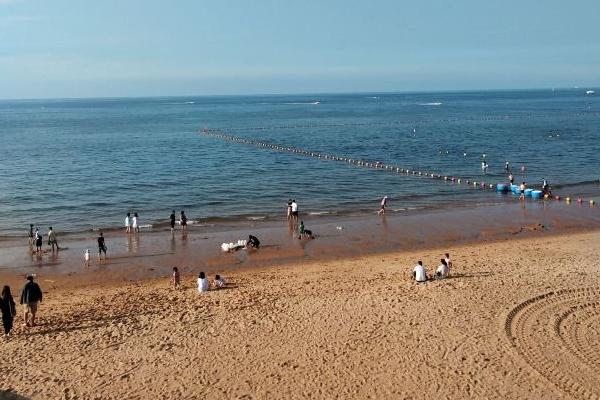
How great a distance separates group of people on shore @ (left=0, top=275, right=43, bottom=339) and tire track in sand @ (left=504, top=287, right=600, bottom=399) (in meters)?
12.7

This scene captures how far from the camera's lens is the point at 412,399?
1180 cm

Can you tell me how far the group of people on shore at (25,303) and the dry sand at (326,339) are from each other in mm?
346

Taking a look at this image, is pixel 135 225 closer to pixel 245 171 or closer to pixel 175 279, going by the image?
pixel 175 279

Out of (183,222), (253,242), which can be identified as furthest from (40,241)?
(253,242)

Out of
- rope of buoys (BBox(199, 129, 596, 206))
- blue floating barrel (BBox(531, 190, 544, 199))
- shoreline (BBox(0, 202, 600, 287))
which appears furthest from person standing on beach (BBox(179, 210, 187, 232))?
blue floating barrel (BBox(531, 190, 544, 199))

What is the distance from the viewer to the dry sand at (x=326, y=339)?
40.7 feet

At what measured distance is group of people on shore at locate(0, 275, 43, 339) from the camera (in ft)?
49.6

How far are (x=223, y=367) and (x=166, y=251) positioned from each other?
13477mm

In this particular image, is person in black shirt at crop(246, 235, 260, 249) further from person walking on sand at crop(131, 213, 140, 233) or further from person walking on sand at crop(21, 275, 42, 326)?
person walking on sand at crop(21, 275, 42, 326)

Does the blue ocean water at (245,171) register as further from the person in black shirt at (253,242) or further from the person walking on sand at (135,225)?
the person in black shirt at (253,242)

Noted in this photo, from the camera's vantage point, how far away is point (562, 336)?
14289 millimetres

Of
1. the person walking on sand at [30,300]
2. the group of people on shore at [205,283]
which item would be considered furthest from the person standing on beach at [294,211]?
the person walking on sand at [30,300]

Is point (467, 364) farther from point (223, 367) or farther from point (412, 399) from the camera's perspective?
point (223, 367)

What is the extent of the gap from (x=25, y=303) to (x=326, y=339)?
8.44 meters
